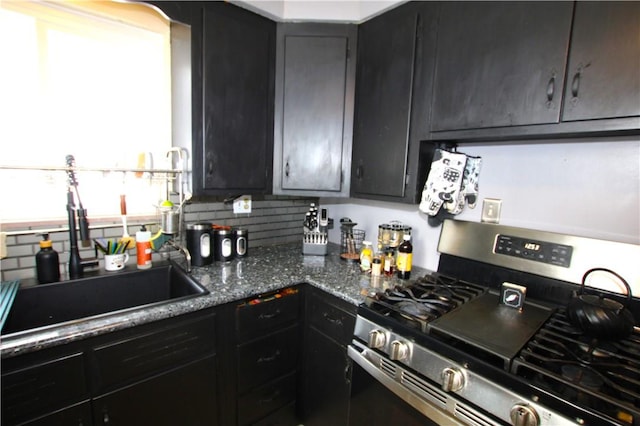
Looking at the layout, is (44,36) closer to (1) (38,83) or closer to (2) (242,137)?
(1) (38,83)

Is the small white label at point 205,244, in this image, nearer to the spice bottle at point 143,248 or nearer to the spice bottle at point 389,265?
the spice bottle at point 143,248

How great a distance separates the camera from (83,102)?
1459mm

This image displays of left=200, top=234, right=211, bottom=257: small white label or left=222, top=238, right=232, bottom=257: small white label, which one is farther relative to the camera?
left=222, top=238, right=232, bottom=257: small white label

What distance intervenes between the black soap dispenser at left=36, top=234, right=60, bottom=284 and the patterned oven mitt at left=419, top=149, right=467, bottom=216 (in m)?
1.70

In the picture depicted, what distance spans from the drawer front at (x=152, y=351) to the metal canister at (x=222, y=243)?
1.68 ft

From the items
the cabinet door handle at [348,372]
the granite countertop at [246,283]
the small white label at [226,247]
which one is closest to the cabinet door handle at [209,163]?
the small white label at [226,247]

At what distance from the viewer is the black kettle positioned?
37.3 inches

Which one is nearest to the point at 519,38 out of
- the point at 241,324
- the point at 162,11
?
the point at 162,11

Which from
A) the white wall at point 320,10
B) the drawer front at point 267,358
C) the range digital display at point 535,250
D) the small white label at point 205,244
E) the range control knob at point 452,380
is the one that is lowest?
the drawer front at point 267,358

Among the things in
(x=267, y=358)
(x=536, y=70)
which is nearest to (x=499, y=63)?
(x=536, y=70)

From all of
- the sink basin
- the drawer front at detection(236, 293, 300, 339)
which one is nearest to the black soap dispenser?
the sink basin

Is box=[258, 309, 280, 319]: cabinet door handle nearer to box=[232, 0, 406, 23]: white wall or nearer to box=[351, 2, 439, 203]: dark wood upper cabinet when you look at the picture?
box=[351, 2, 439, 203]: dark wood upper cabinet

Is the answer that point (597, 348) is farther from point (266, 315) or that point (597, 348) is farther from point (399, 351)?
point (266, 315)

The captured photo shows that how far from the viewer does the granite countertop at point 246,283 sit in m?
0.94
